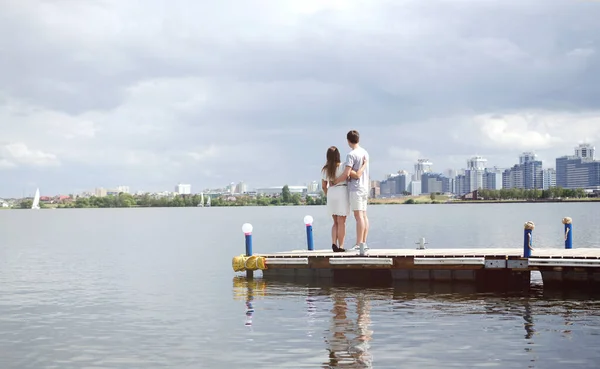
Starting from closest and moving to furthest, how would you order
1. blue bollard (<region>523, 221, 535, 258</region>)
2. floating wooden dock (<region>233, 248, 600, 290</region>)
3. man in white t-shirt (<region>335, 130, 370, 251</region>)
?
floating wooden dock (<region>233, 248, 600, 290</region>)
blue bollard (<region>523, 221, 535, 258</region>)
man in white t-shirt (<region>335, 130, 370, 251</region>)

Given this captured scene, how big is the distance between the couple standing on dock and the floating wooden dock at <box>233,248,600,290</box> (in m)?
0.95

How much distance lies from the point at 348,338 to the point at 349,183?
263 inches

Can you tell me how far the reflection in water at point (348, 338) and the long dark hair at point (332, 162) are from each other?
3.53 meters

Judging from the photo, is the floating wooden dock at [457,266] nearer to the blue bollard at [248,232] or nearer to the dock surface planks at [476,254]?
the dock surface planks at [476,254]

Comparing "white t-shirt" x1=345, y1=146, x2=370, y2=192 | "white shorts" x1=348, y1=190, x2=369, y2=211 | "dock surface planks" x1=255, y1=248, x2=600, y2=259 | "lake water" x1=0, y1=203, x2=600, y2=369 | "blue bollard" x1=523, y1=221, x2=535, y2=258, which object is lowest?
Answer: "lake water" x1=0, y1=203, x2=600, y2=369

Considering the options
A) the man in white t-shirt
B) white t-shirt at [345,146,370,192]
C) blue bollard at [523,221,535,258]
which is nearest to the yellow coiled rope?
the man in white t-shirt

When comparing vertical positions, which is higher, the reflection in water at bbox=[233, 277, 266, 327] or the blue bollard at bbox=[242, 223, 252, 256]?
the blue bollard at bbox=[242, 223, 252, 256]

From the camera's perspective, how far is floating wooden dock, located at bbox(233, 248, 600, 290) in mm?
19345

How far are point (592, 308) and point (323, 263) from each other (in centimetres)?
738

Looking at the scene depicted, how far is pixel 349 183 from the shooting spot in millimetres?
20578

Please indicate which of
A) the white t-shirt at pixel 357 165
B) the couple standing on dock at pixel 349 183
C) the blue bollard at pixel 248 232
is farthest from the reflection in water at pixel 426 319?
the white t-shirt at pixel 357 165

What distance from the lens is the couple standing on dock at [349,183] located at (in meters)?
20.2

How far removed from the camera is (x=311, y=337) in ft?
48.5

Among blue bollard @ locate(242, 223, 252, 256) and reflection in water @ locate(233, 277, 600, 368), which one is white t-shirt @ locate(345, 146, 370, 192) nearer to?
reflection in water @ locate(233, 277, 600, 368)
